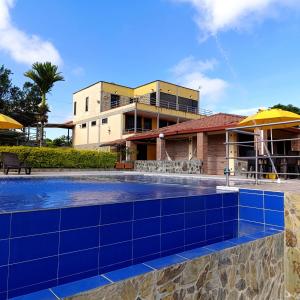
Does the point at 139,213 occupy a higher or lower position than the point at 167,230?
higher

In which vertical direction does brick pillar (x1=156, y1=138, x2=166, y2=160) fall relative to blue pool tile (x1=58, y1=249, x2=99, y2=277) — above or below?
above

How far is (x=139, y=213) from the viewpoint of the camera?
12.2ft

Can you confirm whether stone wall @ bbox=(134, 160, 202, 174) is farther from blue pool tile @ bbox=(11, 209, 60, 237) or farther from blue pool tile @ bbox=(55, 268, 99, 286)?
blue pool tile @ bbox=(11, 209, 60, 237)

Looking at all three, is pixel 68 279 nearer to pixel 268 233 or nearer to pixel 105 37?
pixel 268 233

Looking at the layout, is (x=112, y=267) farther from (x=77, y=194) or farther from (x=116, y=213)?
(x=77, y=194)

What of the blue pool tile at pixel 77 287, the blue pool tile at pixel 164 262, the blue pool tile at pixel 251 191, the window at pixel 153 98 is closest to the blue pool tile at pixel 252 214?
the blue pool tile at pixel 251 191

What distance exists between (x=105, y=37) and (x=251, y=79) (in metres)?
11.0

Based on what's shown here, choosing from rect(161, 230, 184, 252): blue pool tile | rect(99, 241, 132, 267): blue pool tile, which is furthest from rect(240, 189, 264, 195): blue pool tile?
rect(99, 241, 132, 267): blue pool tile

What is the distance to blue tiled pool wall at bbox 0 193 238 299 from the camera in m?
2.71

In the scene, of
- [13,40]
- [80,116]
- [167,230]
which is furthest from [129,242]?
[80,116]

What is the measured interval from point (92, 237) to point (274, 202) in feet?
10.6

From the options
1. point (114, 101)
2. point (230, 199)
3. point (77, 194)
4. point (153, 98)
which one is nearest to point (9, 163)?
point (77, 194)

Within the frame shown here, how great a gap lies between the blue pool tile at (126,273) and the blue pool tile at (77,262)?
62 centimetres

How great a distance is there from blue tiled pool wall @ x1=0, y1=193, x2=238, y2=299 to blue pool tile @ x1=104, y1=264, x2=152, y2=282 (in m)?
0.66
